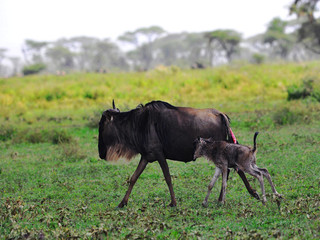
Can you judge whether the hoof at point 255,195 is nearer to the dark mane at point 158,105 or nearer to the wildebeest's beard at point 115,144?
the dark mane at point 158,105

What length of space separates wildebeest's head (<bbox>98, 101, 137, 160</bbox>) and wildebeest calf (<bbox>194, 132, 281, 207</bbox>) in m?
1.32

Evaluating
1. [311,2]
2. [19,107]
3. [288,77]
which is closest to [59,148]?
[19,107]

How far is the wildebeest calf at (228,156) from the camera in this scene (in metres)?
6.67

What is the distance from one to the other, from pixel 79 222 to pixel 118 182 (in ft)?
8.36

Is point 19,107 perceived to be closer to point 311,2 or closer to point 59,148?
point 59,148

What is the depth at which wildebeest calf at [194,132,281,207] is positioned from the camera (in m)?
6.67

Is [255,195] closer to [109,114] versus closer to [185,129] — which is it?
[185,129]

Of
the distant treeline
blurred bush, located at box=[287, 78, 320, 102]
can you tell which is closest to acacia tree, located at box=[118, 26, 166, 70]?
the distant treeline

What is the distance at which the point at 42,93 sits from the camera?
25250mm

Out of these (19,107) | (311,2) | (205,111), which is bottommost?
(19,107)

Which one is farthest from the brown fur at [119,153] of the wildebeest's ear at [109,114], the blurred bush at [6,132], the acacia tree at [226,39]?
the acacia tree at [226,39]

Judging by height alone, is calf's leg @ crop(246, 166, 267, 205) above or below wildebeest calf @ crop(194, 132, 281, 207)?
below

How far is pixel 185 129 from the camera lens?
279 inches

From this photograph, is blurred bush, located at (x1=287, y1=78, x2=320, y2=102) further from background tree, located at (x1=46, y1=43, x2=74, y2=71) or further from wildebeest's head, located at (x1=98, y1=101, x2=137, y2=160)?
background tree, located at (x1=46, y1=43, x2=74, y2=71)
